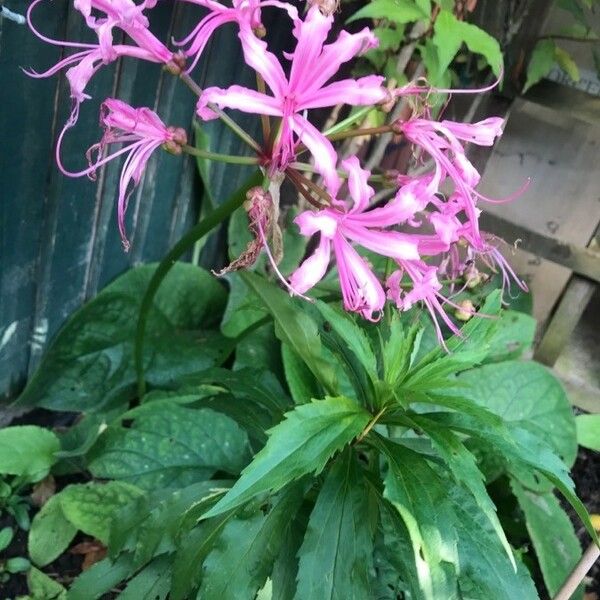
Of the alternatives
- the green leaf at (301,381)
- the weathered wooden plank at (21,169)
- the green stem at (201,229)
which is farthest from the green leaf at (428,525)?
the weathered wooden plank at (21,169)

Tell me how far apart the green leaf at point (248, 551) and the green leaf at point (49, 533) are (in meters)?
0.45

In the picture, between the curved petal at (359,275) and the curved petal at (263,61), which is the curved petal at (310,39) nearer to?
the curved petal at (263,61)

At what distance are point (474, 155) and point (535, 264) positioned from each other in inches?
14.3

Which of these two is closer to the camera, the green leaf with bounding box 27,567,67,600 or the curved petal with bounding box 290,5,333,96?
the curved petal with bounding box 290,5,333,96

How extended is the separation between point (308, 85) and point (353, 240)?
0.15 m

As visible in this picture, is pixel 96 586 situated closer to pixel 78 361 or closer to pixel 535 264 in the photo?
pixel 78 361

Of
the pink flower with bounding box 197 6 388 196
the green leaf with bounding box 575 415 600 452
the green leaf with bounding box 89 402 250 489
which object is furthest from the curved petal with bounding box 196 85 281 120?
the green leaf with bounding box 575 415 600 452

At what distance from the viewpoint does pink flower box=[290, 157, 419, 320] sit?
0.63 m

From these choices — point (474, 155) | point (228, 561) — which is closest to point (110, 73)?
point (228, 561)

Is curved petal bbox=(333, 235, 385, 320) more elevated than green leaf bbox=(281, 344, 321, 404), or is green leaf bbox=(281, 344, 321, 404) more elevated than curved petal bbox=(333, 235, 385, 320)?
curved petal bbox=(333, 235, 385, 320)

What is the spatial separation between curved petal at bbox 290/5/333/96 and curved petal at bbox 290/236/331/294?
0.49ft

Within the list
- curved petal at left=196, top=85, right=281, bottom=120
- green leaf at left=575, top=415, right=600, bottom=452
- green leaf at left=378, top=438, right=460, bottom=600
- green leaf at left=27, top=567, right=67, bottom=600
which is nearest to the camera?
curved petal at left=196, top=85, right=281, bottom=120

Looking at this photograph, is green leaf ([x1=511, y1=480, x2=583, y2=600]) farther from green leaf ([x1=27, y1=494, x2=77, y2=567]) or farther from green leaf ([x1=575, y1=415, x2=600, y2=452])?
green leaf ([x1=27, y1=494, x2=77, y2=567])

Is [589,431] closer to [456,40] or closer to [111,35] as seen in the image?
[456,40]
